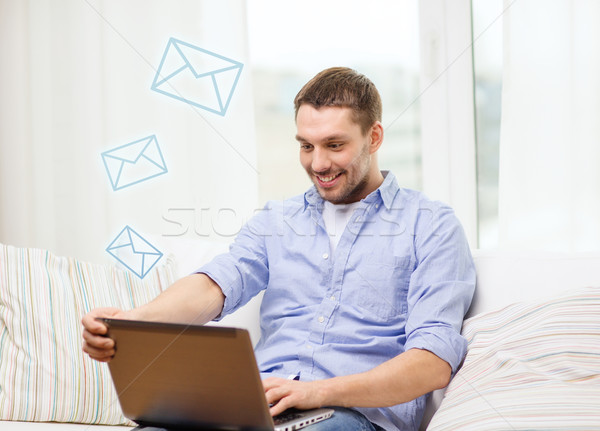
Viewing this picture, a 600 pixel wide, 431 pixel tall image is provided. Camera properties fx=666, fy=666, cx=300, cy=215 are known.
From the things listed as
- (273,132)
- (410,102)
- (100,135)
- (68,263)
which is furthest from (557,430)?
(100,135)

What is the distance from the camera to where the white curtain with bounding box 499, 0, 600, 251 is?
1.99 m

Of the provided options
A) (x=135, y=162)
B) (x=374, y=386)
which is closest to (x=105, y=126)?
(x=135, y=162)

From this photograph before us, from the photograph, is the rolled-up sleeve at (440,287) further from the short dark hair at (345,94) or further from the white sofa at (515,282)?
the short dark hair at (345,94)

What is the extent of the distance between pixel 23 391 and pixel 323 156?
0.91 metres

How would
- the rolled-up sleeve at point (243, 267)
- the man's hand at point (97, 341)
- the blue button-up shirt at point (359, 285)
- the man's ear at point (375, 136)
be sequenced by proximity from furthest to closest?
the man's ear at point (375, 136)
the rolled-up sleeve at point (243, 267)
the blue button-up shirt at point (359, 285)
the man's hand at point (97, 341)

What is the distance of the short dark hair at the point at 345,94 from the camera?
1.62 m

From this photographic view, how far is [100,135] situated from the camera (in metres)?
2.62

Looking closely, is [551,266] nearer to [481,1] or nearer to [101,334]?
[101,334]

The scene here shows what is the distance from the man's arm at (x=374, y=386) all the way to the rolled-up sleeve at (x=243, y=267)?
14.0 inches

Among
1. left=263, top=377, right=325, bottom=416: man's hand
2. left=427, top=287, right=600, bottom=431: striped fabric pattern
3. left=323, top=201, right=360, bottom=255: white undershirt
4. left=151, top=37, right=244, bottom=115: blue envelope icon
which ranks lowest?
left=263, top=377, right=325, bottom=416: man's hand

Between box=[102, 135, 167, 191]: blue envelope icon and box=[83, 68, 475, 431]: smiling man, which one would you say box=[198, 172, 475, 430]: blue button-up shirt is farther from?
box=[102, 135, 167, 191]: blue envelope icon

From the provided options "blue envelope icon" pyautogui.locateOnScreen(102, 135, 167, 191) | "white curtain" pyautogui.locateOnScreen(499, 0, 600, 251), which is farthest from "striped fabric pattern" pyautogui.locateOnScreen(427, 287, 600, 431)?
"blue envelope icon" pyautogui.locateOnScreen(102, 135, 167, 191)

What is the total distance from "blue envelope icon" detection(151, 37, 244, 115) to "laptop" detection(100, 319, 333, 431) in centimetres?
147

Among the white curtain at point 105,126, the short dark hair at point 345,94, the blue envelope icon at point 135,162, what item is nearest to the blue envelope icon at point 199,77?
the white curtain at point 105,126
